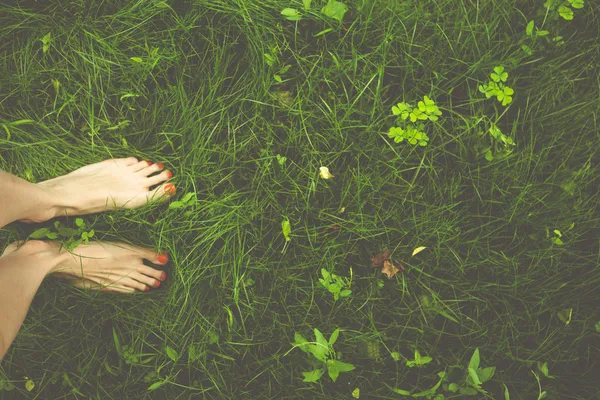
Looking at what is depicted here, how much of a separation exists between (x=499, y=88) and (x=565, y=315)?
1.07 m

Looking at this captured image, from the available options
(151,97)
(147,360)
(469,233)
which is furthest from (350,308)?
(151,97)

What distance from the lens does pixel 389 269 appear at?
7.09 feet

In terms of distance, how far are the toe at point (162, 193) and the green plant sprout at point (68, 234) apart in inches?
12.2

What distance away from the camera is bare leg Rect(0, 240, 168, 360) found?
205 cm

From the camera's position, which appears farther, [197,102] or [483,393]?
[197,102]

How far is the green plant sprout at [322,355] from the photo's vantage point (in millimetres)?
1999

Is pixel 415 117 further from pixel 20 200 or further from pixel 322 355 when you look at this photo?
pixel 20 200

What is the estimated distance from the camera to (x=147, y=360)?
218 cm

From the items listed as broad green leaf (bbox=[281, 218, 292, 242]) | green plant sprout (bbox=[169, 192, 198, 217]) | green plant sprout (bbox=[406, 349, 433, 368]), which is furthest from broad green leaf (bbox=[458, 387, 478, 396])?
green plant sprout (bbox=[169, 192, 198, 217])

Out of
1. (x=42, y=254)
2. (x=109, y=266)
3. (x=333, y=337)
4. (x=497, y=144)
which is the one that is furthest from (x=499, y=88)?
(x=42, y=254)

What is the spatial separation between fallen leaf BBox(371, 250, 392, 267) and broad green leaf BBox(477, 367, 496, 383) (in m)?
0.62

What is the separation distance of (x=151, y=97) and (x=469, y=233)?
1650 millimetres

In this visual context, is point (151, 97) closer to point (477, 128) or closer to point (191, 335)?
point (191, 335)

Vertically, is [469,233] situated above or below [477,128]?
below
